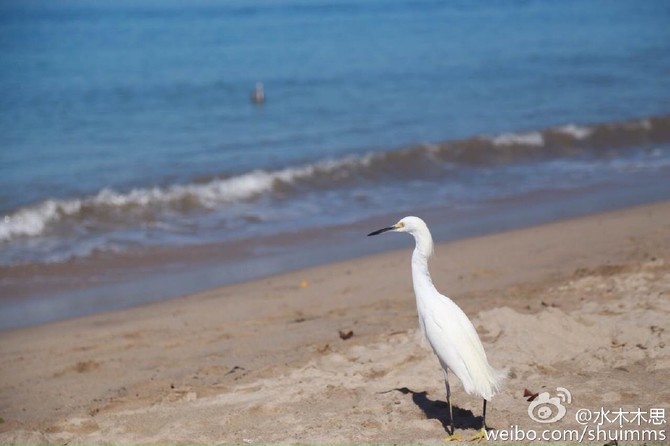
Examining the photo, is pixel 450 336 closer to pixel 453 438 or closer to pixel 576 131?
pixel 453 438

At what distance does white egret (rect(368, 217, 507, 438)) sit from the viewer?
4992mm

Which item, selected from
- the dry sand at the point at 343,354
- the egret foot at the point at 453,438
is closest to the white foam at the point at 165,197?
the dry sand at the point at 343,354

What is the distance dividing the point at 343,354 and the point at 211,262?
3949 millimetres

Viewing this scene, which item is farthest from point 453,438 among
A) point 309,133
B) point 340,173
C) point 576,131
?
point 576,131

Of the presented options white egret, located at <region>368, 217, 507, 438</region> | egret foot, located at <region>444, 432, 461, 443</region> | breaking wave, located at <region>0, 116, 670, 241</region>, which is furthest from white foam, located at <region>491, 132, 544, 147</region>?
egret foot, located at <region>444, 432, 461, 443</region>

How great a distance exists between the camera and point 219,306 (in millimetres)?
8406

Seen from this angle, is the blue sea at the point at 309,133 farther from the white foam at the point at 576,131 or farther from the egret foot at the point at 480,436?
the egret foot at the point at 480,436

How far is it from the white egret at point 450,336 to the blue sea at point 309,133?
4.43 meters

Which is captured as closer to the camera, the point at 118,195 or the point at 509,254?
the point at 509,254

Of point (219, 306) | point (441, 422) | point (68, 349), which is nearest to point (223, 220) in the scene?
point (219, 306)

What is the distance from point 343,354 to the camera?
21.9 ft

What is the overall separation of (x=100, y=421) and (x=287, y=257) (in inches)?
185

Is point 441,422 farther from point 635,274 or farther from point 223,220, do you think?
point 223,220

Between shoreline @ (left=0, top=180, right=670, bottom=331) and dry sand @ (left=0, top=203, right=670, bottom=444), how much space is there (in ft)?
1.78
